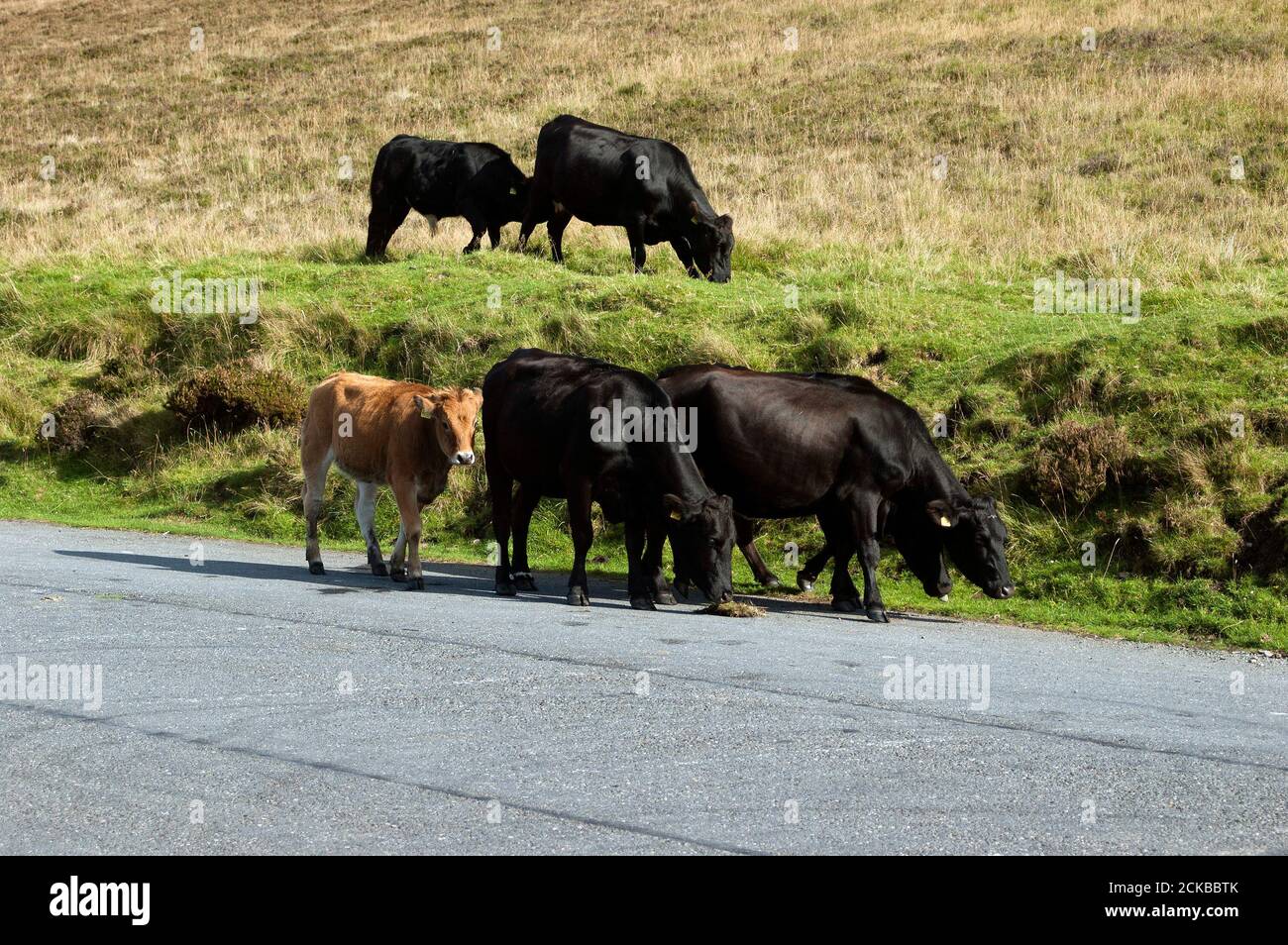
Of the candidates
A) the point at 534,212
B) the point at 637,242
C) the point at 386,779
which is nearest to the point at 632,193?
the point at 637,242

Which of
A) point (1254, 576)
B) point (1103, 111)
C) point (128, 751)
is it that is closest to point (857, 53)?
point (1103, 111)

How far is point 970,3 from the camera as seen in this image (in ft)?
159

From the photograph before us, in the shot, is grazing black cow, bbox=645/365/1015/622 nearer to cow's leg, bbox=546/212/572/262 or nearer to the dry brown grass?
the dry brown grass

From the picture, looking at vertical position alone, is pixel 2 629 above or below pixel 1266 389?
below

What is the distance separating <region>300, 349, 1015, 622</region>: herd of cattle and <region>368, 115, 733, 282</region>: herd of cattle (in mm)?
9463

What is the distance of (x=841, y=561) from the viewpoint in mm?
14906

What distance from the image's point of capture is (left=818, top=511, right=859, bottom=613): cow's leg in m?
14.8

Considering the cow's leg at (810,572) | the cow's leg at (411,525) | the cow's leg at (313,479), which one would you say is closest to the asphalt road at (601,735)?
the cow's leg at (411,525)

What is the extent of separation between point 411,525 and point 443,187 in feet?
45.3

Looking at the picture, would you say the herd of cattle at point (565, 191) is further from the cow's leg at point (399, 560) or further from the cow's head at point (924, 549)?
the cow's leg at point (399, 560)

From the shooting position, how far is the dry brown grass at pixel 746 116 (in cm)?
2830

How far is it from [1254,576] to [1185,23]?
3136 centimetres

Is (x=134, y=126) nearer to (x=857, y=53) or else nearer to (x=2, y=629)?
(x=857, y=53)

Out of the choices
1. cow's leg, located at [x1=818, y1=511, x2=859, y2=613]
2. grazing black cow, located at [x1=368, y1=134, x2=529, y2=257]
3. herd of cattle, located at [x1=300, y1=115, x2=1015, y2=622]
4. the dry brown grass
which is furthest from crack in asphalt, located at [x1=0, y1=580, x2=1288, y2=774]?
grazing black cow, located at [x1=368, y1=134, x2=529, y2=257]
